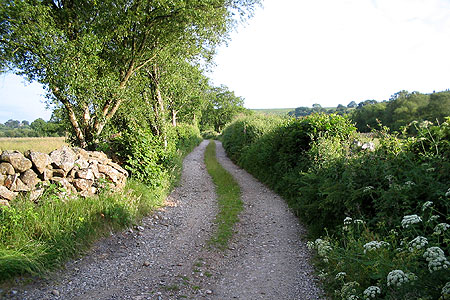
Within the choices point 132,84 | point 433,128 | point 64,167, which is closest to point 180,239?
point 64,167

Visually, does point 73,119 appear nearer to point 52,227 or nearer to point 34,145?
point 52,227

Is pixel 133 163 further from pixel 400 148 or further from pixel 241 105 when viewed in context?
pixel 241 105

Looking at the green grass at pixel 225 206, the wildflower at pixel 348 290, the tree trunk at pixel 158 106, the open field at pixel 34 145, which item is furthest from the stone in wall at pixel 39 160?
the tree trunk at pixel 158 106

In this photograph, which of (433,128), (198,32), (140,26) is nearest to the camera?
(433,128)

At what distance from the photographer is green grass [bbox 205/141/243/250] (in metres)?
6.53

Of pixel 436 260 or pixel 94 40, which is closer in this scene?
pixel 436 260

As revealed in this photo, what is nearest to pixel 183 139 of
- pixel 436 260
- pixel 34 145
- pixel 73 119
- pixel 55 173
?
pixel 34 145

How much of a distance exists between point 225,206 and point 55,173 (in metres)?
5.20

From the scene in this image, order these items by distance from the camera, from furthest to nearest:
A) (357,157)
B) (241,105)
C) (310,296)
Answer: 1. (241,105)
2. (357,157)
3. (310,296)

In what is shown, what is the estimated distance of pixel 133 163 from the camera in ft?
28.5

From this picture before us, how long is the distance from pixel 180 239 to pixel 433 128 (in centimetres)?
581

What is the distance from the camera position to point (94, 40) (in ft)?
27.0

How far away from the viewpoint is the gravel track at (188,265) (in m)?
4.16

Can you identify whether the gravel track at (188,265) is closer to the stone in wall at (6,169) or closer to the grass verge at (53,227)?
the grass verge at (53,227)
